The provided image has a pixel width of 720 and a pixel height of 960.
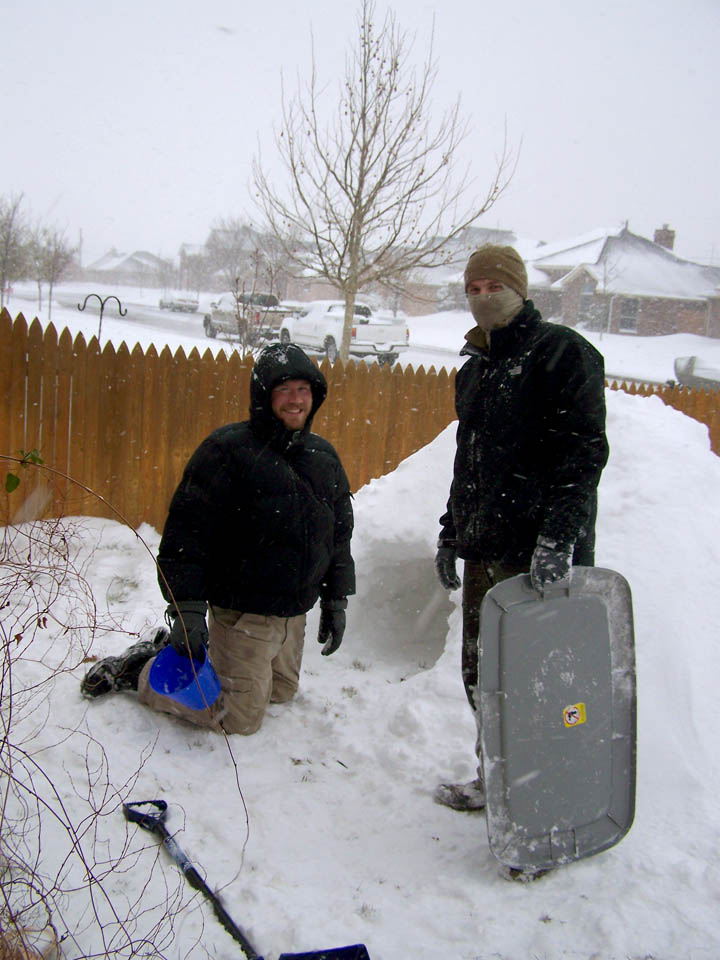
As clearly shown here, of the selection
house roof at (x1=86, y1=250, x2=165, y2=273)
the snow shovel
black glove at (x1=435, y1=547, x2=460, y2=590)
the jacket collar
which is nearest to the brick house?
black glove at (x1=435, y1=547, x2=460, y2=590)

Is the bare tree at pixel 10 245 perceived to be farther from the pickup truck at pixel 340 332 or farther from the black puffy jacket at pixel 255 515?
the black puffy jacket at pixel 255 515

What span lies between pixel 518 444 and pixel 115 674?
212cm

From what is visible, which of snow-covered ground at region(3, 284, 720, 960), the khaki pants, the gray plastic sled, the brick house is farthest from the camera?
the brick house

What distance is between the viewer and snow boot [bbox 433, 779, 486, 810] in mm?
2709

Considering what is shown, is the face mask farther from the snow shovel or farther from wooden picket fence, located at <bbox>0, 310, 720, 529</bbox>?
wooden picket fence, located at <bbox>0, 310, 720, 529</bbox>

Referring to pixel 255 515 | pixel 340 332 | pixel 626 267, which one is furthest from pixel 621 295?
pixel 255 515

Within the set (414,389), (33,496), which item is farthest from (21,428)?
(414,389)

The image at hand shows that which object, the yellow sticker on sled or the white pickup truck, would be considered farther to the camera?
the white pickup truck

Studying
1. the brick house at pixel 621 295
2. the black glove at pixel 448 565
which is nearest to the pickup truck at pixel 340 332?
the black glove at pixel 448 565

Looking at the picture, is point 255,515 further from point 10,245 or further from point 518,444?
point 10,245

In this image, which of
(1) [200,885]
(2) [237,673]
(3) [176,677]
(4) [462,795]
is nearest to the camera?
(1) [200,885]

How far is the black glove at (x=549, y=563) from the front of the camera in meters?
2.18

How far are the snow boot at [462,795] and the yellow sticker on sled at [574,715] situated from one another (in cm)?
64

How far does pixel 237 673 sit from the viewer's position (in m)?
3.11
